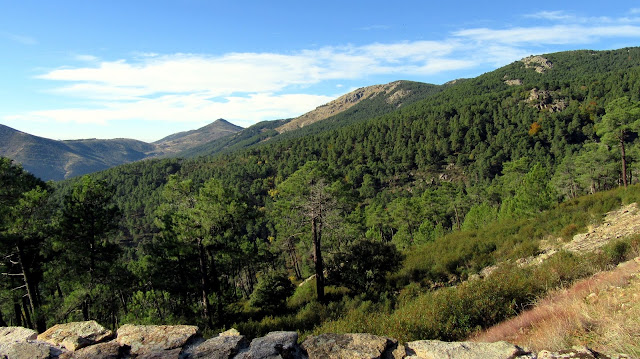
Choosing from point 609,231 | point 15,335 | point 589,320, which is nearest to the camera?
point 589,320

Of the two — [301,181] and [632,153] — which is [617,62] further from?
[301,181]

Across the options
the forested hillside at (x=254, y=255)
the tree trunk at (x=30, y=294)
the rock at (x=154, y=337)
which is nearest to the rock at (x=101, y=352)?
the rock at (x=154, y=337)

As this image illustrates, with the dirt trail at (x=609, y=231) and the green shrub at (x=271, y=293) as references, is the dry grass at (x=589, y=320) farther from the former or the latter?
the green shrub at (x=271, y=293)

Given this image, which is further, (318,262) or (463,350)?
→ (318,262)

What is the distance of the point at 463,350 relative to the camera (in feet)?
14.0

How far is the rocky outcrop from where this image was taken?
429 cm

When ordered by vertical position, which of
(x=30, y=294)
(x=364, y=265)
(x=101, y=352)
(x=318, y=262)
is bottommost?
(x=364, y=265)

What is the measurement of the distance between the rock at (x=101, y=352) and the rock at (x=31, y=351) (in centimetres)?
35

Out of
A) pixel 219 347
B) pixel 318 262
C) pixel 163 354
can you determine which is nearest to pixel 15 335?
pixel 163 354

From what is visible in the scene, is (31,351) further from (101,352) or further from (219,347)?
(219,347)

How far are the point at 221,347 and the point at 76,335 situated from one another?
108 inches

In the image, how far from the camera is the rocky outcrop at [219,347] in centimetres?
429

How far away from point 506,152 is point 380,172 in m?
40.6

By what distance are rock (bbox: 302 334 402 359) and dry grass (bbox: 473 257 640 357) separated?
1.96 metres
